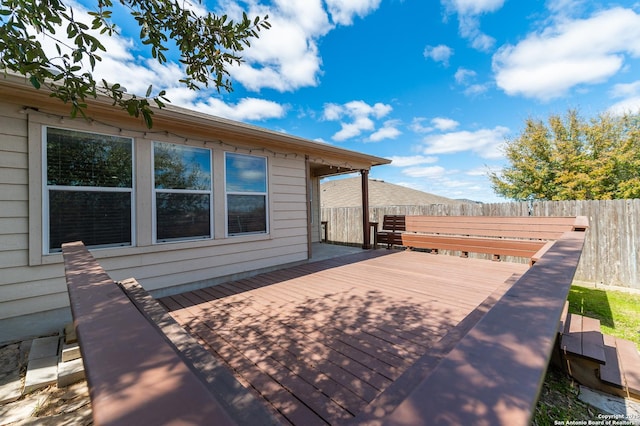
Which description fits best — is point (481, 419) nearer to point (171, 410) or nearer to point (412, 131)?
point (171, 410)

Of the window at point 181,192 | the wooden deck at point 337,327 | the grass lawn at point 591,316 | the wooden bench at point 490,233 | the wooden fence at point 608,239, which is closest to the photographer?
the wooden deck at point 337,327

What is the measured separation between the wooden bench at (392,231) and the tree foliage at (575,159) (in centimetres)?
925

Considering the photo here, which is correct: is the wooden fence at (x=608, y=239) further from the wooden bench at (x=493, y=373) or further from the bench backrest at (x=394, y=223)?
the wooden bench at (x=493, y=373)

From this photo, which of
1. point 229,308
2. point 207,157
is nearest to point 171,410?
point 229,308

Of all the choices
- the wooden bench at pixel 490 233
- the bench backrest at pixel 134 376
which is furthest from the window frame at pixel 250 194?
the bench backrest at pixel 134 376

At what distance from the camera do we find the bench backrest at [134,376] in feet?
1.44

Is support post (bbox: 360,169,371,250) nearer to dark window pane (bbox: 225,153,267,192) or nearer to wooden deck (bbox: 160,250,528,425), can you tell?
wooden deck (bbox: 160,250,528,425)

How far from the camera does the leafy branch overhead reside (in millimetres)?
1605

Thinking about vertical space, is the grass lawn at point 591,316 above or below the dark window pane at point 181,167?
below

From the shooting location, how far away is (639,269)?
546 cm

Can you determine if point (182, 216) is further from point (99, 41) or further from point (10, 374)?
point (99, 41)

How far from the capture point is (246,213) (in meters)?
5.22

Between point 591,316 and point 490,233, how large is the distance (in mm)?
2274

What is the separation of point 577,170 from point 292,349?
15.2 m
